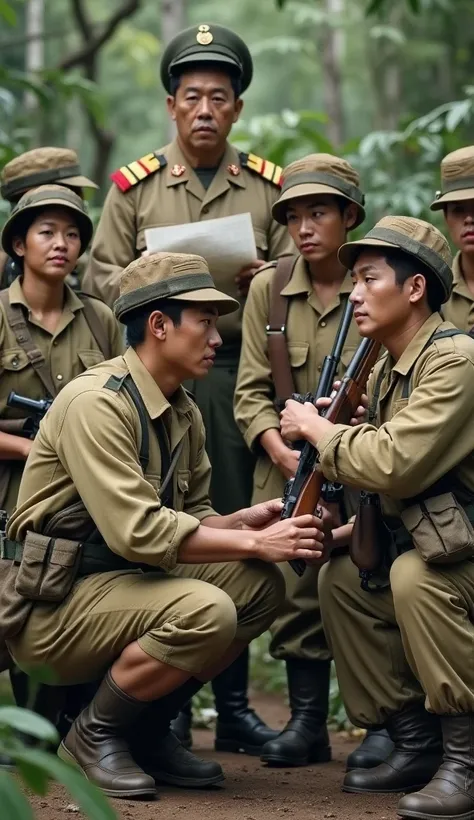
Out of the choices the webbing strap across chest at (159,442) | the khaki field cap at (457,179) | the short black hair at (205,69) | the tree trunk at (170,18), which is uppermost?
the tree trunk at (170,18)

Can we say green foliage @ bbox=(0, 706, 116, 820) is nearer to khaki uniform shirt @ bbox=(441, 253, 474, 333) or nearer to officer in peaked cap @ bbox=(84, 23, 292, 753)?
khaki uniform shirt @ bbox=(441, 253, 474, 333)

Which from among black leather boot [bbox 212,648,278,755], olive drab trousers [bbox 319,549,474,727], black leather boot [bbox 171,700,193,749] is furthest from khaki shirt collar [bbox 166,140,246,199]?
black leather boot [bbox 171,700,193,749]

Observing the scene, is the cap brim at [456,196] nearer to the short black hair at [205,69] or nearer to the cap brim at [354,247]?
the cap brim at [354,247]

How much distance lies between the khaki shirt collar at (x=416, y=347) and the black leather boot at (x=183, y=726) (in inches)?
78.4

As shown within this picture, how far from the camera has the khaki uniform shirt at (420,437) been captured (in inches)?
183

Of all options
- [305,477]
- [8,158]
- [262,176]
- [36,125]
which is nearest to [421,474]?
[305,477]

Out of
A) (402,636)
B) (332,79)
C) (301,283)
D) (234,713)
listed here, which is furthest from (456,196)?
(332,79)

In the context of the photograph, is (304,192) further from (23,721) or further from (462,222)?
(23,721)

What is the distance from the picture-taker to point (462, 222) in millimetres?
5895

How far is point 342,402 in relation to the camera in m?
5.21

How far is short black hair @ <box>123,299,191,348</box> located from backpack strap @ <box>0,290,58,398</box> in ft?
2.33

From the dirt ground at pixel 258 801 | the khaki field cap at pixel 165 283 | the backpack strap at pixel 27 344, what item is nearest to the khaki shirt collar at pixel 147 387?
the khaki field cap at pixel 165 283

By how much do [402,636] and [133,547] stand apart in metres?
1.00

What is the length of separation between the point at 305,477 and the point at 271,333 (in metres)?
1.08
